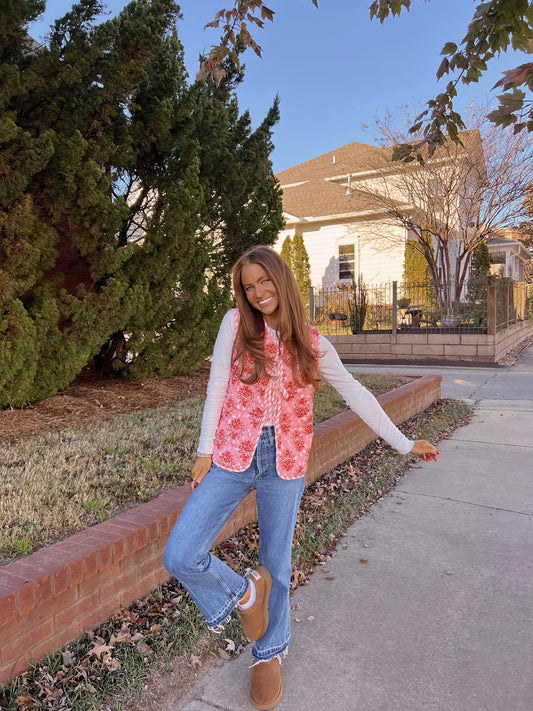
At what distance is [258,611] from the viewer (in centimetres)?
209

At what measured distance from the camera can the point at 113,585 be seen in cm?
248

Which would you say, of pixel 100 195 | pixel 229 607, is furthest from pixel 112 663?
pixel 100 195

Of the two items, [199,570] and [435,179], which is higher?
[435,179]

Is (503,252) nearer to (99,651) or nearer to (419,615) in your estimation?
(419,615)

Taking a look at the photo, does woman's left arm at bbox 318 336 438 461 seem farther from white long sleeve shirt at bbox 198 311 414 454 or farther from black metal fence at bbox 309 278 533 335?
black metal fence at bbox 309 278 533 335

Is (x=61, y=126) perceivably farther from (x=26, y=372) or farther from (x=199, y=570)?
(x=199, y=570)

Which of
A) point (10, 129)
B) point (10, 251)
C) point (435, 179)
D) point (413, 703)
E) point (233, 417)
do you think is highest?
point (435, 179)

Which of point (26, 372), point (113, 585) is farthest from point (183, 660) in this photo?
point (26, 372)

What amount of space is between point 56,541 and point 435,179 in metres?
15.7

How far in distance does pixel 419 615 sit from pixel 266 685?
0.99m

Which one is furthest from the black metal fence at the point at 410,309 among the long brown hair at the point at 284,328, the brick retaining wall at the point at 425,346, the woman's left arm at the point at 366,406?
the long brown hair at the point at 284,328

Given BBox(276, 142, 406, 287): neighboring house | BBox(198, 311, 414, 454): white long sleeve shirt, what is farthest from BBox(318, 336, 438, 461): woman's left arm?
BBox(276, 142, 406, 287): neighboring house

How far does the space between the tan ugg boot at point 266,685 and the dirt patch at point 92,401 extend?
309 cm

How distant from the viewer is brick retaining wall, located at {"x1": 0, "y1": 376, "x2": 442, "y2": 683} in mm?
2027
